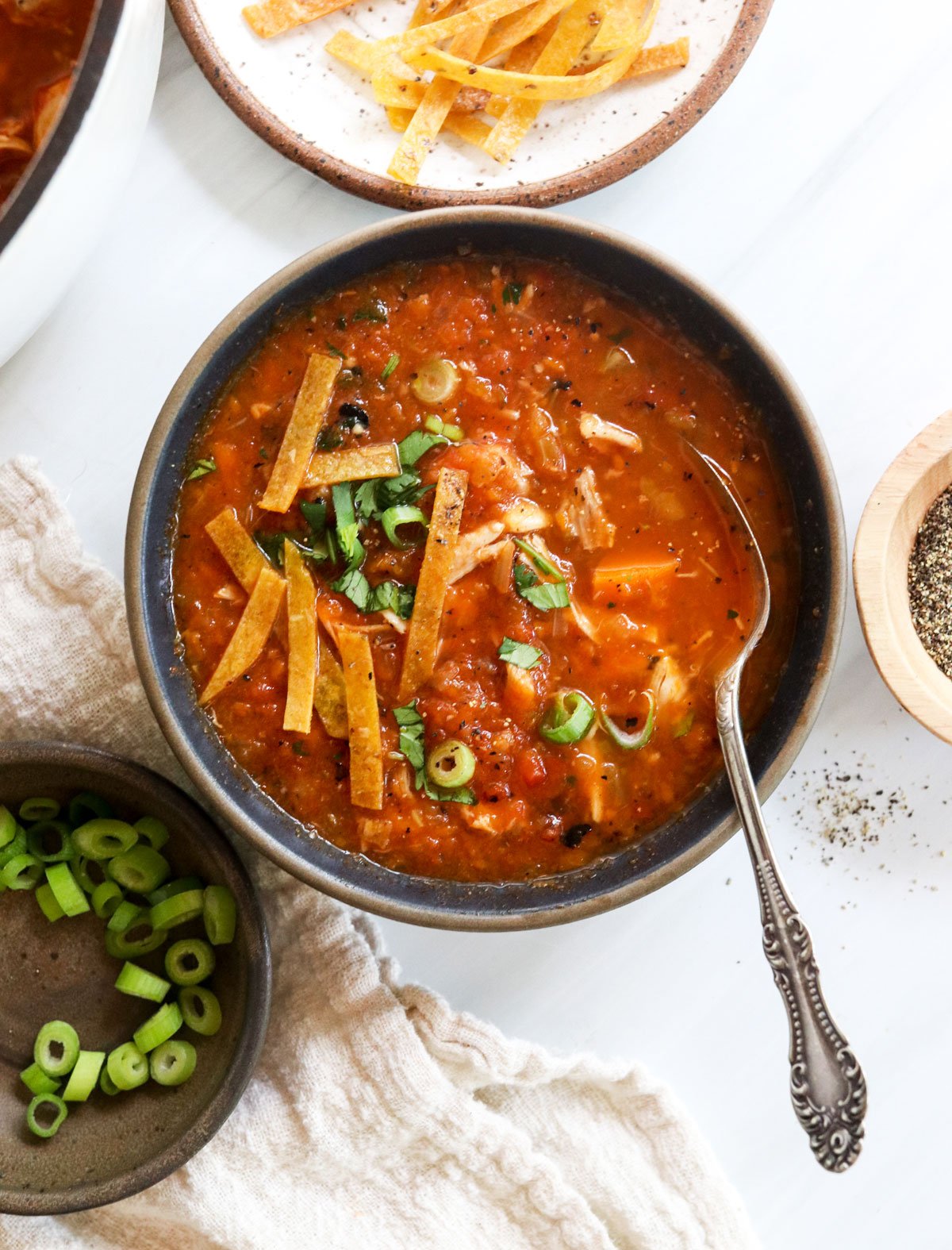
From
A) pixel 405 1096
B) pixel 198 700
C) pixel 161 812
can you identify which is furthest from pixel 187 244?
pixel 405 1096

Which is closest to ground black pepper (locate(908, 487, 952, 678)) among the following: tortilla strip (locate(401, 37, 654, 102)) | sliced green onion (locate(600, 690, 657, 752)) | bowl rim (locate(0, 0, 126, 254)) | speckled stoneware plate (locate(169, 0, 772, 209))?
sliced green onion (locate(600, 690, 657, 752))

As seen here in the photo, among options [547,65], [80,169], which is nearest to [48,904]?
[80,169]

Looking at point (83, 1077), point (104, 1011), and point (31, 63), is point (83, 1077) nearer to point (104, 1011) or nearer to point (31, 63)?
point (104, 1011)

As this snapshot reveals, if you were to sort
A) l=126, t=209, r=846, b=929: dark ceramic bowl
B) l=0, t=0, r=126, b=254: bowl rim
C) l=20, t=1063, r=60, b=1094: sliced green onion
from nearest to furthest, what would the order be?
l=0, t=0, r=126, b=254: bowl rim → l=126, t=209, r=846, b=929: dark ceramic bowl → l=20, t=1063, r=60, b=1094: sliced green onion

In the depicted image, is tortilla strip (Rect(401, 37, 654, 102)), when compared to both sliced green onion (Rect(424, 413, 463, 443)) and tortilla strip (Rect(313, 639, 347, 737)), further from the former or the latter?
tortilla strip (Rect(313, 639, 347, 737))

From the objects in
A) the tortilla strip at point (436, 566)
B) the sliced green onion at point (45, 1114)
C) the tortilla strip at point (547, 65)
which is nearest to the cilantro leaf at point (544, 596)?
the tortilla strip at point (436, 566)

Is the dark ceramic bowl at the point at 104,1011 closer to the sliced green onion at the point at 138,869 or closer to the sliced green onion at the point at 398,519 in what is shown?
the sliced green onion at the point at 138,869

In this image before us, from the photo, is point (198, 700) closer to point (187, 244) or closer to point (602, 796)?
point (602, 796)
